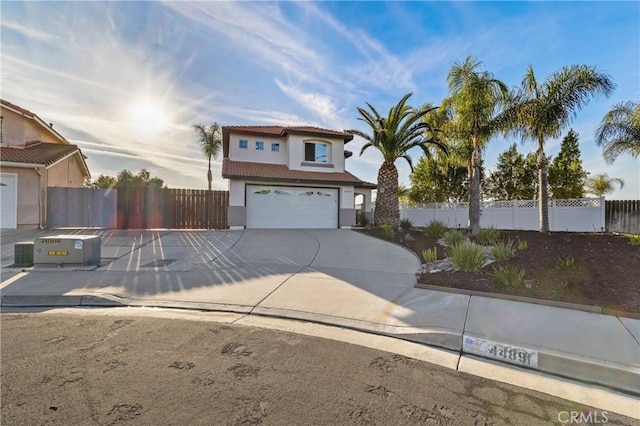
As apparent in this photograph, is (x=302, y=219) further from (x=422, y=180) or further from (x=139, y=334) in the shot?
(x=422, y=180)

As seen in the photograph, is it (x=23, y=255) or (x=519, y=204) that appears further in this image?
(x=519, y=204)

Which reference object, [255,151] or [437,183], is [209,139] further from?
[437,183]

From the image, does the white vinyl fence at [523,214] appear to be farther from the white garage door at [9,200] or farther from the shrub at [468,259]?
the white garage door at [9,200]

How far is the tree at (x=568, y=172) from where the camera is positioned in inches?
939

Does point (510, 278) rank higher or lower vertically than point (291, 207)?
lower

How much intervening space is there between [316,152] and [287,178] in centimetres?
374

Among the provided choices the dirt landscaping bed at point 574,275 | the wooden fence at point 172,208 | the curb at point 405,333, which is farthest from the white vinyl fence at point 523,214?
the curb at point 405,333

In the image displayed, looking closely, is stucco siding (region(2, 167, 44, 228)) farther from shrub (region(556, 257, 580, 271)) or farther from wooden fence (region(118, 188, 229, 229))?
shrub (region(556, 257, 580, 271))

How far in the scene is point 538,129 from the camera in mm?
10922

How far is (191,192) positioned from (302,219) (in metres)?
6.60

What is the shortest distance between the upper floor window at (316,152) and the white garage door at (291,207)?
2347 millimetres

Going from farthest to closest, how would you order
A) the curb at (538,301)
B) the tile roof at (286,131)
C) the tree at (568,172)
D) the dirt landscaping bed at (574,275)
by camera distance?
the tree at (568,172) < the tile roof at (286,131) < the dirt landscaping bed at (574,275) < the curb at (538,301)

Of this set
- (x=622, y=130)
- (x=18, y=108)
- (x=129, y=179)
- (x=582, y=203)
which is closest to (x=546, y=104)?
(x=622, y=130)

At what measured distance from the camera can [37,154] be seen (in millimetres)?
16078
